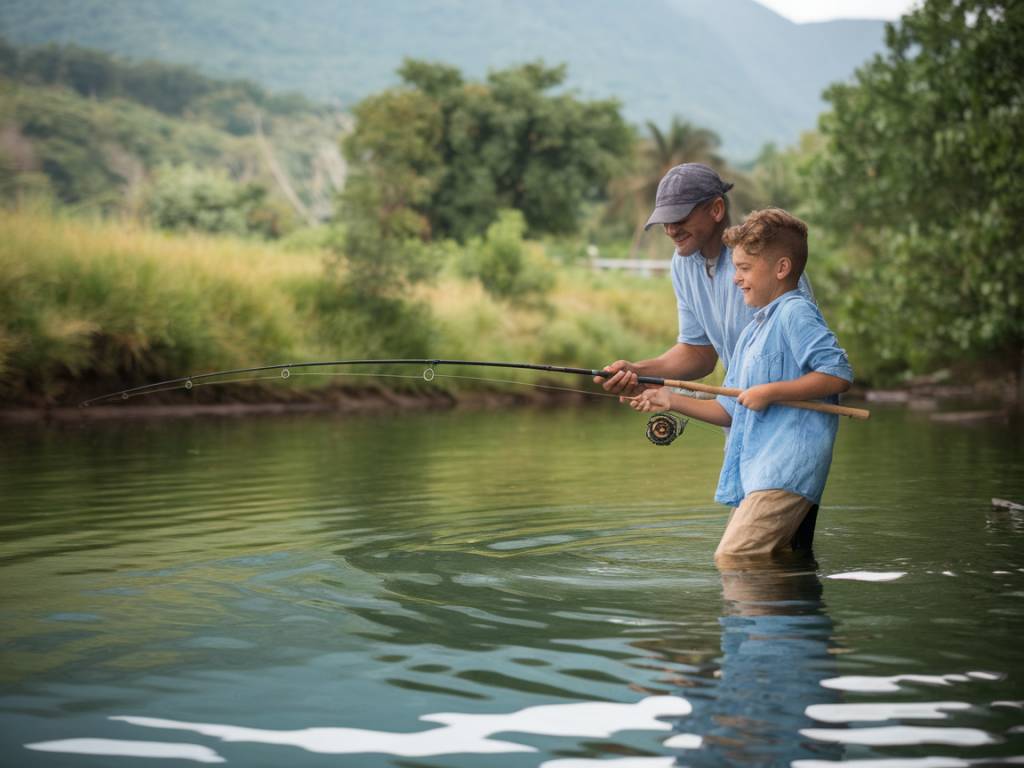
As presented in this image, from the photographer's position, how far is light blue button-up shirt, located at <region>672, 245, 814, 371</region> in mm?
6070

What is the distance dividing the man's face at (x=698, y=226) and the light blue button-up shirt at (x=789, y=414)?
23.5 inches

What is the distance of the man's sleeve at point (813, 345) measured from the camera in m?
5.30

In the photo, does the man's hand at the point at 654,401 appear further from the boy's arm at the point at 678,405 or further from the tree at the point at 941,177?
the tree at the point at 941,177

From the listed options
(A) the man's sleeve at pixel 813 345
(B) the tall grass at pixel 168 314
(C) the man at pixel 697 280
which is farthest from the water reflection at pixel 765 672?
(B) the tall grass at pixel 168 314

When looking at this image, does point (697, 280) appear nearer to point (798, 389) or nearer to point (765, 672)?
point (798, 389)

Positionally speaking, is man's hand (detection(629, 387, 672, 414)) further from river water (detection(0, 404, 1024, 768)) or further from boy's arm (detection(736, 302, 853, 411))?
river water (detection(0, 404, 1024, 768))

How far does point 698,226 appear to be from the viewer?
19.8 feet

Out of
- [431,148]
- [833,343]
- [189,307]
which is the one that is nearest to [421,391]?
[189,307]

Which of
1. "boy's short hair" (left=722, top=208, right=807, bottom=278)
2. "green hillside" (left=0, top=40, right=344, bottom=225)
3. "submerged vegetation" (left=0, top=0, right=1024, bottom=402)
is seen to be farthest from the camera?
"green hillside" (left=0, top=40, right=344, bottom=225)

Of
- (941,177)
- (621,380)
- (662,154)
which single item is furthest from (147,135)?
(621,380)

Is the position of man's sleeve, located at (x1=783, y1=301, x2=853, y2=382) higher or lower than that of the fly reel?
higher

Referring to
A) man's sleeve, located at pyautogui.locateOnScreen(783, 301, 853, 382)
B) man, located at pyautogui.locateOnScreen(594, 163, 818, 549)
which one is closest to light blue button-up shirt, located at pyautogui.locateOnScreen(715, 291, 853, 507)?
man's sleeve, located at pyautogui.locateOnScreen(783, 301, 853, 382)

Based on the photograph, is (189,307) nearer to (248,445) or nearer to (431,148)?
(248,445)

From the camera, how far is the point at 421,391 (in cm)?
2278
